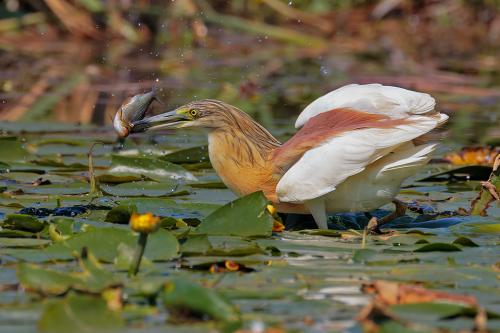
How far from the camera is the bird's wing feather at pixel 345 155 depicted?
5336 mm

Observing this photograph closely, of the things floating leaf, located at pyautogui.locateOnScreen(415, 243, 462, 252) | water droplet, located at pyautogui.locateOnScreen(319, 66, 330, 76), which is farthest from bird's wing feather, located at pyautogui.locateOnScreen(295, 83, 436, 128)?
water droplet, located at pyautogui.locateOnScreen(319, 66, 330, 76)

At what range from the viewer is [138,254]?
4.12 metres

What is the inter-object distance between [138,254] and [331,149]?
155cm

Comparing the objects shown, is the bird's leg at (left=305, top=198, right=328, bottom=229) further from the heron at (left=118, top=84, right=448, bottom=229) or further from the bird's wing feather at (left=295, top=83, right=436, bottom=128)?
the bird's wing feather at (left=295, top=83, right=436, bottom=128)

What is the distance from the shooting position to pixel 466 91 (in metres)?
11.5

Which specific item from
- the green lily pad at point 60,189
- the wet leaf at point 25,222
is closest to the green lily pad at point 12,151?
the green lily pad at point 60,189

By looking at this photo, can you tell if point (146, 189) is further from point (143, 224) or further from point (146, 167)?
point (143, 224)

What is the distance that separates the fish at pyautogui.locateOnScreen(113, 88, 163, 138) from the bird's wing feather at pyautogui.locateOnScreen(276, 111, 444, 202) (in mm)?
1249

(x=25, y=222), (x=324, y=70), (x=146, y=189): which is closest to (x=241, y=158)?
(x=146, y=189)

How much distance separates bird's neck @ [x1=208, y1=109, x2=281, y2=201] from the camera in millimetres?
5782

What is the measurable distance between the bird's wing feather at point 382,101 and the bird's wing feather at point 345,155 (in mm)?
181

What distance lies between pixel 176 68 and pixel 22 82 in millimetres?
2157

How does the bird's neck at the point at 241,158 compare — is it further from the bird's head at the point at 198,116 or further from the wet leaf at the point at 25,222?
the wet leaf at the point at 25,222

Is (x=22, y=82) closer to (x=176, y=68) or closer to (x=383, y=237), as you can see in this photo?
(x=176, y=68)
